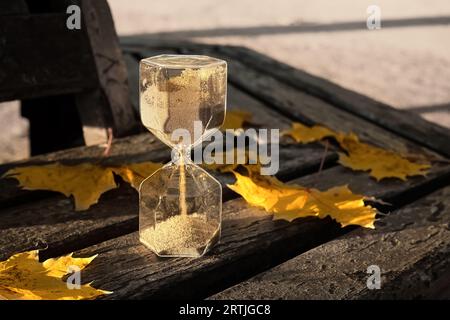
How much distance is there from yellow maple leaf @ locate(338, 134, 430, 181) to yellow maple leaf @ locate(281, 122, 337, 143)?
52mm

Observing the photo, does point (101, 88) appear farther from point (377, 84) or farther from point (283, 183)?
point (377, 84)

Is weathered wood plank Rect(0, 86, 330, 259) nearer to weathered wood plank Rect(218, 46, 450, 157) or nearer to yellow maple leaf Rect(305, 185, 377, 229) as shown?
yellow maple leaf Rect(305, 185, 377, 229)

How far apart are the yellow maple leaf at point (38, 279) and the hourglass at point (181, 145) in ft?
0.46

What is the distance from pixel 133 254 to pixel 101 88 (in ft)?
2.09

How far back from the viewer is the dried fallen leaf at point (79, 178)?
4.02 feet

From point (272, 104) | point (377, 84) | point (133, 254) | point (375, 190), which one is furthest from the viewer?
point (377, 84)

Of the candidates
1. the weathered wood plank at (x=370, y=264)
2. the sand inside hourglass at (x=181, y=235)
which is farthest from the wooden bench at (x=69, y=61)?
the weathered wood plank at (x=370, y=264)

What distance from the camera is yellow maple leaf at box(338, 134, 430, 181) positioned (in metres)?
1.37

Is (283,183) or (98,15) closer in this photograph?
(283,183)

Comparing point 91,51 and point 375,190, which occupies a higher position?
point 91,51

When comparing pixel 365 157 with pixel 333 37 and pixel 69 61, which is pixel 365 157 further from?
pixel 333 37

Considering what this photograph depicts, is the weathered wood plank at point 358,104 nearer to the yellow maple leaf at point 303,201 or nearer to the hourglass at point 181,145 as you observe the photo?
the yellow maple leaf at point 303,201

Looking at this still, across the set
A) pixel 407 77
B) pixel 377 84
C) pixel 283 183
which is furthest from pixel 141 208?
pixel 407 77
